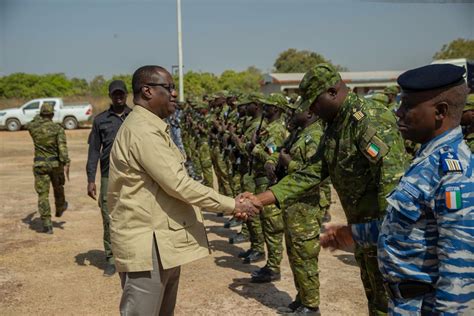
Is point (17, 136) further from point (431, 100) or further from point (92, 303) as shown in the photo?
point (431, 100)

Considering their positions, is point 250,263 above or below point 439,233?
below

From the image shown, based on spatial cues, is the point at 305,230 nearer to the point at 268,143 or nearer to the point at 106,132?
the point at 268,143

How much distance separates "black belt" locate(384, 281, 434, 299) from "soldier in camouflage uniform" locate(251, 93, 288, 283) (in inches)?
141

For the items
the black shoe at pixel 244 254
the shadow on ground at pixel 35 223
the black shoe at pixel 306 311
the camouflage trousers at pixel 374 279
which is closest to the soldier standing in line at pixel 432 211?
the camouflage trousers at pixel 374 279

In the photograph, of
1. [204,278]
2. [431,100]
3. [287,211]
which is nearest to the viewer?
[431,100]

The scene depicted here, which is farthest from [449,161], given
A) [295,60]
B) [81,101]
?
[295,60]

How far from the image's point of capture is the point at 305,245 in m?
4.63

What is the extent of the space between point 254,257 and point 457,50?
154 feet

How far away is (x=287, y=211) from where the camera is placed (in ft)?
15.4

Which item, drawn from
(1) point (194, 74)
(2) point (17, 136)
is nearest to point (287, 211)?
(2) point (17, 136)

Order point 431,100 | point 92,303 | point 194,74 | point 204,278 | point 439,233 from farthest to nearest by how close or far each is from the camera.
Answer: point 194,74, point 204,278, point 92,303, point 431,100, point 439,233

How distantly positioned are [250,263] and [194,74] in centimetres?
4428

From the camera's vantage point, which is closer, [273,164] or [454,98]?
[454,98]

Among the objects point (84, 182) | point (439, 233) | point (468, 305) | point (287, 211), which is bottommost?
point (84, 182)
